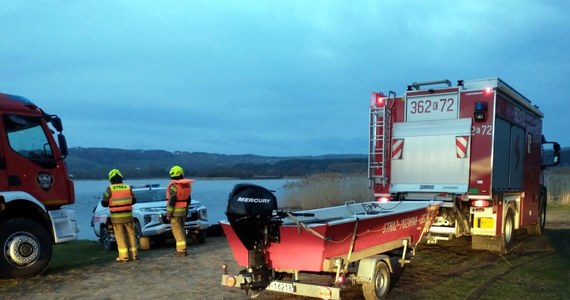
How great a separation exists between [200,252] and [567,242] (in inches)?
330

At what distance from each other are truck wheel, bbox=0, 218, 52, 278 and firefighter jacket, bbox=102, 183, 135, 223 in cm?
148

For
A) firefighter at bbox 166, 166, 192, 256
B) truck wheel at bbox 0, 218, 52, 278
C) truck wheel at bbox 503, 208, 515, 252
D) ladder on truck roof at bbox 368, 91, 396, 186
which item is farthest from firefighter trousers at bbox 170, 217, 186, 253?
truck wheel at bbox 503, 208, 515, 252

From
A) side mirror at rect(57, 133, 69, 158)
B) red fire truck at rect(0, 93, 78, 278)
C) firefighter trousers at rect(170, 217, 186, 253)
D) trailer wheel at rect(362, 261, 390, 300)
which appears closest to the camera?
trailer wheel at rect(362, 261, 390, 300)

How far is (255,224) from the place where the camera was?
5.44 metres

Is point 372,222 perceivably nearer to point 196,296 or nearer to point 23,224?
point 196,296

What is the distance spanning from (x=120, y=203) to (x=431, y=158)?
6.02 metres

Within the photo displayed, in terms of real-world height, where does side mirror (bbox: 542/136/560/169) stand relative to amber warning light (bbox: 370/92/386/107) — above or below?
below

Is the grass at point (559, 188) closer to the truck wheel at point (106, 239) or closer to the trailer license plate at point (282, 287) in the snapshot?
the truck wheel at point (106, 239)

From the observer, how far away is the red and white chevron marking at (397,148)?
9.95 m

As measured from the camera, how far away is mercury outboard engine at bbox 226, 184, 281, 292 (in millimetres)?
5387

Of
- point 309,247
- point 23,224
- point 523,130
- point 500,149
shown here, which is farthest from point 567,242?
point 23,224

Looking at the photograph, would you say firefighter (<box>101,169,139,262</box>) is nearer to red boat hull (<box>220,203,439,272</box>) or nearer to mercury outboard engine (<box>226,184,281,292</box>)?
→ red boat hull (<box>220,203,439,272</box>)

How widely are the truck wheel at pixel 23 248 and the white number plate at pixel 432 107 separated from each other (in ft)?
22.8

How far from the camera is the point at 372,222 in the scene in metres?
6.04
